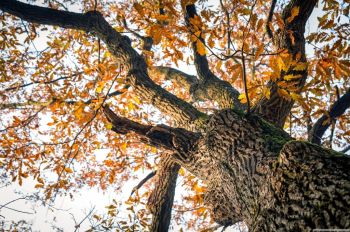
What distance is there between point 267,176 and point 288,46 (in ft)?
5.58

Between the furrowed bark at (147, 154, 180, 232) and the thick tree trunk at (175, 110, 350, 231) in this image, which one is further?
the furrowed bark at (147, 154, 180, 232)

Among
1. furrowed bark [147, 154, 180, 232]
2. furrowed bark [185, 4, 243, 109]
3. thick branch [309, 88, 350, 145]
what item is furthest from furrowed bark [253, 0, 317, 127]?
furrowed bark [147, 154, 180, 232]

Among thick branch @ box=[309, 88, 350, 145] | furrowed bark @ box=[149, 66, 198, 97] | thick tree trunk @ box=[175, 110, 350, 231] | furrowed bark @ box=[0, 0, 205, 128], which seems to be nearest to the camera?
thick tree trunk @ box=[175, 110, 350, 231]

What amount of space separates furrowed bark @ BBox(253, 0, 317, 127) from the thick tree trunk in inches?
19.8

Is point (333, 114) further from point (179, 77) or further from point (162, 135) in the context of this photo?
point (179, 77)

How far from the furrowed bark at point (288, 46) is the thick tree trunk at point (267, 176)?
50 cm

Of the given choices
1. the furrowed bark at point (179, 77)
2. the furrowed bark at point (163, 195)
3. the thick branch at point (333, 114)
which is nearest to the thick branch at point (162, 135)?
the furrowed bark at point (163, 195)

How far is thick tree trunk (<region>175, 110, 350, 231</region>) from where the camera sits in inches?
49.5

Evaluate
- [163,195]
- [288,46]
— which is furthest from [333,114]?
[163,195]

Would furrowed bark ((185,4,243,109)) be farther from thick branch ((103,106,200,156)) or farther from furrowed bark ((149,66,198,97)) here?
thick branch ((103,106,200,156))

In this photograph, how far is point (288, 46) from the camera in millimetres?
2676

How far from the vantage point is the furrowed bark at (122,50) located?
333 cm

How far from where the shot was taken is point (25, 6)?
3.44 m

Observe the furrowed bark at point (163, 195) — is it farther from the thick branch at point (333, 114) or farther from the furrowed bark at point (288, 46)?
the thick branch at point (333, 114)
